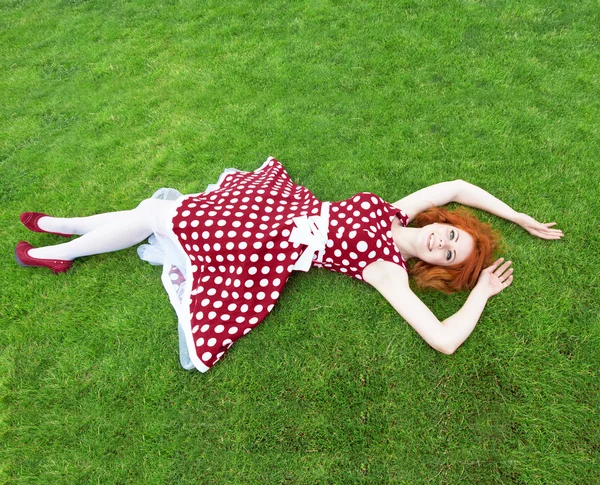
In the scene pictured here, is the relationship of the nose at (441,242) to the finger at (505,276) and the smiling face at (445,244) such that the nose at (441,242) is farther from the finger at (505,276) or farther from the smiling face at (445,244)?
the finger at (505,276)

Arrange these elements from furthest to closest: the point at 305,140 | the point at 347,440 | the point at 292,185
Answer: the point at 305,140
the point at 292,185
the point at 347,440

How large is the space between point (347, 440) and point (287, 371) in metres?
0.68

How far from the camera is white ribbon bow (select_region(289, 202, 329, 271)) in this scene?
3.31 m

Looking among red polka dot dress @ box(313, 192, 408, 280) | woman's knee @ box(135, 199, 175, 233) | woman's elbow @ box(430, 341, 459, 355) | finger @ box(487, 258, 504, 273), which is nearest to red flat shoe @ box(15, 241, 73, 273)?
woman's knee @ box(135, 199, 175, 233)

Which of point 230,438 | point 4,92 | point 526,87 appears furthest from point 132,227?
point 526,87

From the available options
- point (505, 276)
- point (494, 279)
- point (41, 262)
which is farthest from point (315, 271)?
point (41, 262)

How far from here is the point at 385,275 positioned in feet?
10.6

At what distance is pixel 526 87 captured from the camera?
4668 millimetres

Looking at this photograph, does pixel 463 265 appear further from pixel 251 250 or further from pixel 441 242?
pixel 251 250

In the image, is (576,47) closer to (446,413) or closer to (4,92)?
(446,413)

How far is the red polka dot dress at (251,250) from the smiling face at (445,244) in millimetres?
247

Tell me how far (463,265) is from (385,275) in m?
0.68

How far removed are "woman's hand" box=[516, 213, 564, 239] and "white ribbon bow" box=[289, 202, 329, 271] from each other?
6.07 feet

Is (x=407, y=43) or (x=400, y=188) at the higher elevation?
(x=407, y=43)
